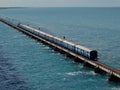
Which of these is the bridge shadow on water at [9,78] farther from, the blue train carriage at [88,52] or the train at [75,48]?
the train at [75,48]

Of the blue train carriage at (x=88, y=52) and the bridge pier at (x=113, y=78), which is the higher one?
the blue train carriage at (x=88, y=52)

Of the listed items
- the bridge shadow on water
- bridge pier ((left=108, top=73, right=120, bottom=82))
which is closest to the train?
bridge pier ((left=108, top=73, right=120, bottom=82))

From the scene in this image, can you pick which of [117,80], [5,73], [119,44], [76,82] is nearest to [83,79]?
[76,82]

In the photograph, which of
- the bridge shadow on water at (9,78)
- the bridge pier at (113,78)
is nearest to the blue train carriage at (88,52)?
the bridge pier at (113,78)

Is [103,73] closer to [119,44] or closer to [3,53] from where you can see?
[3,53]

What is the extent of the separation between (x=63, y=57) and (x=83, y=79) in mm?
25457

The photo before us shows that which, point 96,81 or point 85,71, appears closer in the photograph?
point 96,81

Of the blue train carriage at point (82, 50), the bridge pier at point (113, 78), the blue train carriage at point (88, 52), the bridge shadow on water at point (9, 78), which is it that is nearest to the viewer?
the bridge shadow on water at point (9, 78)

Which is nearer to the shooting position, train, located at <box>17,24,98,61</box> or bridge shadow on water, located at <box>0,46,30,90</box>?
bridge shadow on water, located at <box>0,46,30,90</box>

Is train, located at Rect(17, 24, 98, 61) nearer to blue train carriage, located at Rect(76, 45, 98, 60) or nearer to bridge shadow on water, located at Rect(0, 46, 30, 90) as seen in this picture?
blue train carriage, located at Rect(76, 45, 98, 60)

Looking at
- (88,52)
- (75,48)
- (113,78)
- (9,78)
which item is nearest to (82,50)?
(75,48)

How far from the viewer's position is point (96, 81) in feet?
239

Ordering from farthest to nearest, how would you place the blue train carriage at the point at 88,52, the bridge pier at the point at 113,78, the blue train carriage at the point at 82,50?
the blue train carriage at the point at 82,50, the blue train carriage at the point at 88,52, the bridge pier at the point at 113,78

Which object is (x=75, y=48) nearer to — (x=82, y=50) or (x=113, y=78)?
(x=82, y=50)
